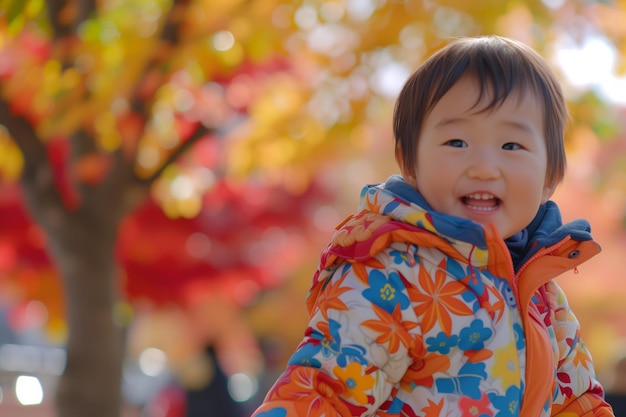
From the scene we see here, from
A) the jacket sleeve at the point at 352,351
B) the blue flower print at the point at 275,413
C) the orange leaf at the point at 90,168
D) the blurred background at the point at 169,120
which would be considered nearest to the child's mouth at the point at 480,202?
the jacket sleeve at the point at 352,351

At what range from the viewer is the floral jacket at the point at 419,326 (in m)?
1.61

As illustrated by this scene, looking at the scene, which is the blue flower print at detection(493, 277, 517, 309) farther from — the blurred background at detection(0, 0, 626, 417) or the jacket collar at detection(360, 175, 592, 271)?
the blurred background at detection(0, 0, 626, 417)

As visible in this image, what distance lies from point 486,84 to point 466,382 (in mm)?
558

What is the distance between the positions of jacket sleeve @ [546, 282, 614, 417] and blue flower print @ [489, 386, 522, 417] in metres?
0.22

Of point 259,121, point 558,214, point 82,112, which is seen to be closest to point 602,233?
point 259,121

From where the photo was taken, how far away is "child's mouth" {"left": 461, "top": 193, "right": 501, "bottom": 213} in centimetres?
179

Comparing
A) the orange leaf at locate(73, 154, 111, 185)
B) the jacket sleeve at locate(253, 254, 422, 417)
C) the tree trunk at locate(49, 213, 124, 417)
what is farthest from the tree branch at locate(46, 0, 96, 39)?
the jacket sleeve at locate(253, 254, 422, 417)

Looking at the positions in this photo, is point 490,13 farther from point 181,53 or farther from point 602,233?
point 602,233

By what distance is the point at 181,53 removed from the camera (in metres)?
4.54

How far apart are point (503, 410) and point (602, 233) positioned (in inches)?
414

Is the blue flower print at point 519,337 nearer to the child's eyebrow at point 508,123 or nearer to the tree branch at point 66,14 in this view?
the child's eyebrow at point 508,123

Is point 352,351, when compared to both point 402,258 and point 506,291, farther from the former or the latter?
point 506,291

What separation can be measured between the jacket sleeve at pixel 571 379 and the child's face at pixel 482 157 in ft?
0.82

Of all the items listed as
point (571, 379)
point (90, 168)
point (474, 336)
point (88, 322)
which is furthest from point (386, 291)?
point (88, 322)
